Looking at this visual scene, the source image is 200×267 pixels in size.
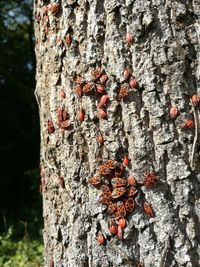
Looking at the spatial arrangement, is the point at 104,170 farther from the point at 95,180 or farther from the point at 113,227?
the point at 113,227

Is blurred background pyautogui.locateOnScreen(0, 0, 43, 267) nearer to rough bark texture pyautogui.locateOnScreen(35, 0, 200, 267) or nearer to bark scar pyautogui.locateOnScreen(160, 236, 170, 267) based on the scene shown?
rough bark texture pyautogui.locateOnScreen(35, 0, 200, 267)

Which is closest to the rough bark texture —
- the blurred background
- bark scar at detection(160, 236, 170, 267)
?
bark scar at detection(160, 236, 170, 267)

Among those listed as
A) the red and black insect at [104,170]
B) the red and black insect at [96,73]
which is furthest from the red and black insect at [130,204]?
the red and black insect at [96,73]

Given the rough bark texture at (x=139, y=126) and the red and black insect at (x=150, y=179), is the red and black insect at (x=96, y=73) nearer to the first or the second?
the rough bark texture at (x=139, y=126)

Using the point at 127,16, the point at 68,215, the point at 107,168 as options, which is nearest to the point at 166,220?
the point at 107,168

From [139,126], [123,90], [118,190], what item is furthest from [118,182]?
[123,90]

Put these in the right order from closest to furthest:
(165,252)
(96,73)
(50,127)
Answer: (165,252) < (96,73) < (50,127)
